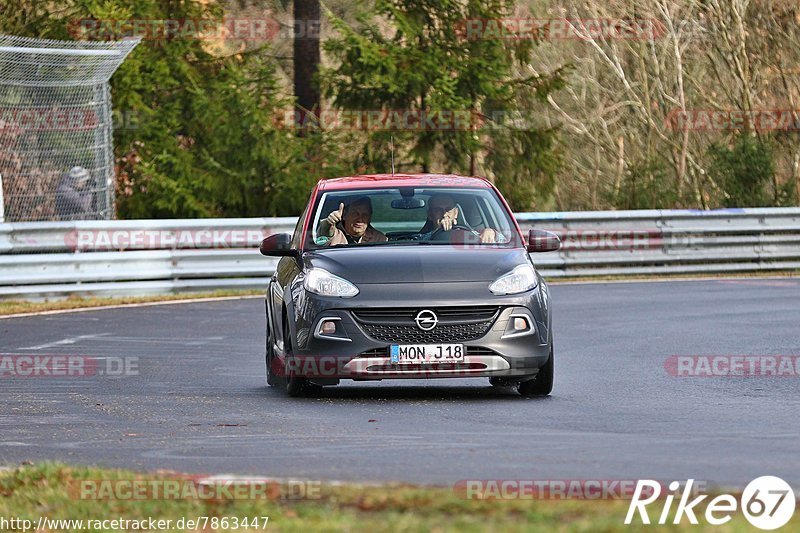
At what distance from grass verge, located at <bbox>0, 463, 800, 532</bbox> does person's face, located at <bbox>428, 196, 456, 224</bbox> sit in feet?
17.0

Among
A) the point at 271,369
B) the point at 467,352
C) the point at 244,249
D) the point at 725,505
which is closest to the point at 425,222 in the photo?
the point at 467,352

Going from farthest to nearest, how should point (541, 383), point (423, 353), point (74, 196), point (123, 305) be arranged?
point (74, 196), point (123, 305), point (541, 383), point (423, 353)

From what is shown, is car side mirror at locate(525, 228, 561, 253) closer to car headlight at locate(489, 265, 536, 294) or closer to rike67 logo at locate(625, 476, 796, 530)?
car headlight at locate(489, 265, 536, 294)

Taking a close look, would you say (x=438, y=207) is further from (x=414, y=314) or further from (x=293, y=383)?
(x=293, y=383)

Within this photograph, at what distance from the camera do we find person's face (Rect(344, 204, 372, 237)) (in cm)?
1235

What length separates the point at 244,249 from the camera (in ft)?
79.8

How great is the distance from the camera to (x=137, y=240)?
23.3 meters

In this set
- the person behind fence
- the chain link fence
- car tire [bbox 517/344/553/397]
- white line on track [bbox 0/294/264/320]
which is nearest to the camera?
car tire [bbox 517/344/553/397]

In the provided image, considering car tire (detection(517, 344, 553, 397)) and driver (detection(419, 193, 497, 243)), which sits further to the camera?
driver (detection(419, 193, 497, 243))

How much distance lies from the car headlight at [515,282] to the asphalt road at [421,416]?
78 centimetres

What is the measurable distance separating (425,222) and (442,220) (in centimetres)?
14

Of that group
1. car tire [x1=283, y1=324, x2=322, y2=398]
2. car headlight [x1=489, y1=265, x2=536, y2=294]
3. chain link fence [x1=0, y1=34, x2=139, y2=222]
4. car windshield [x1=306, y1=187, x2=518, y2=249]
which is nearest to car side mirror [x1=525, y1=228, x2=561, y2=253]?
car windshield [x1=306, y1=187, x2=518, y2=249]

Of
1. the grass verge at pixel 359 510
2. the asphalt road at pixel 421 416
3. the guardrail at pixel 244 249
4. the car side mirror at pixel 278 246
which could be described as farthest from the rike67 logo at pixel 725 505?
the guardrail at pixel 244 249

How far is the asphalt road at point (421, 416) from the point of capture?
27.0 ft
